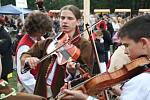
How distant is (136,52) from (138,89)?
289mm

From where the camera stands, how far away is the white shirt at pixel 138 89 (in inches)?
89.5

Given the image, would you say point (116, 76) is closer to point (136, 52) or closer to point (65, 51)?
point (136, 52)

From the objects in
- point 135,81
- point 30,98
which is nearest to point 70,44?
point 30,98

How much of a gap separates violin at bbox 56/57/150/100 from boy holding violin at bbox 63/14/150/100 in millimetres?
50

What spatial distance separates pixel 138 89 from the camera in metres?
2.28

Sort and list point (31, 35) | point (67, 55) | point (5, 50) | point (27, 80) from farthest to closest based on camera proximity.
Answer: point (5, 50)
point (31, 35)
point (27, 80)
point (67, 55)

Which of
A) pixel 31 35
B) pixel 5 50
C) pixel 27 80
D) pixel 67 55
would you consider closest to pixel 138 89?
pixel 67 55

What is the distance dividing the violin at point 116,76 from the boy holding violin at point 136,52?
5 centimetres

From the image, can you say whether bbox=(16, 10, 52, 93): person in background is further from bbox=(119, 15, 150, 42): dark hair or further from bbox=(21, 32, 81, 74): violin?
bbox=(119, 15, 150, 42): dark hair

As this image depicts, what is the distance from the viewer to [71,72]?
11.1ft

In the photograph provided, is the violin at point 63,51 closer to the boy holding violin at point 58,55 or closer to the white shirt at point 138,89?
the boy holding violin at point 58,55

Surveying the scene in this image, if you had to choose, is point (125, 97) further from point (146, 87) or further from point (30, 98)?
point (30, 98)

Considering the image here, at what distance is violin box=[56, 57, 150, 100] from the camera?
2422mm

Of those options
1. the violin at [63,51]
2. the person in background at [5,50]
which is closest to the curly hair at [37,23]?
the violin at [63,51]
